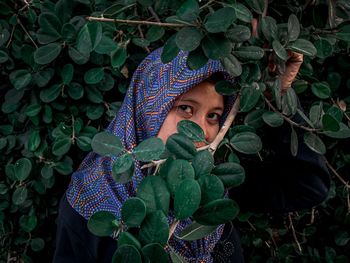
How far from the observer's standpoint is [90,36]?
1.03 m

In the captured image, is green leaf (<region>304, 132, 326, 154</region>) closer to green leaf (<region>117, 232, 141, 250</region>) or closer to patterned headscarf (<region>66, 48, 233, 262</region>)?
patterned headscarf (<region>66, 48, 233, 262</region>)

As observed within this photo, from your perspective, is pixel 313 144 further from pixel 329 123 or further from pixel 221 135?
pixel 221 135

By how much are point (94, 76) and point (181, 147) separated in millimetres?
759

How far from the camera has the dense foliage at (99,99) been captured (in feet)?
3.94

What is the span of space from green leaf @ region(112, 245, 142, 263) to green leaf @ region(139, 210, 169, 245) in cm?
5

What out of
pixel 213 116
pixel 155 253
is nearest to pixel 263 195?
pixel 213 116

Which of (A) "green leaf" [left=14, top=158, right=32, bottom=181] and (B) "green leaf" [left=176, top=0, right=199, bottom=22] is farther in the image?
(A) "green leaf" [left=14, top=158, right=32, bottom=181]

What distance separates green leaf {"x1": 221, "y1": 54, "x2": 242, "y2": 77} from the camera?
3.25 feet

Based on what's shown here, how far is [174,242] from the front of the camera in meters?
1.32

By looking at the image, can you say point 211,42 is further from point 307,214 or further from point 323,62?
point 307,214

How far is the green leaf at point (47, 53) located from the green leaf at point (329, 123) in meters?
0.83

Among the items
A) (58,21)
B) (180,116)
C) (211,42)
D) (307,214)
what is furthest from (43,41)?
(307,214)

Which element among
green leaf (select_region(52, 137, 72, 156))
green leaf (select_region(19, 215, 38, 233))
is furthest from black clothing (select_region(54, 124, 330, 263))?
green leaf (select_region(19, 215, 38, 233))

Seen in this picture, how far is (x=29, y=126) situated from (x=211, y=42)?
98 cm
